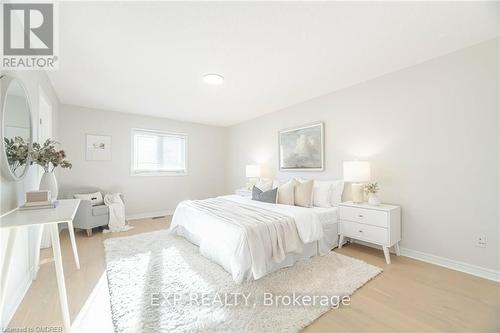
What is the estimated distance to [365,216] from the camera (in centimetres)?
267

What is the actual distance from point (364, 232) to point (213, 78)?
2899 millimetres

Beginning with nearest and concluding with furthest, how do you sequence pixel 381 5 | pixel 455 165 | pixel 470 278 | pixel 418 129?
pixel 381 5
pixel 470 278
pixel 455 165
pixel 418 129

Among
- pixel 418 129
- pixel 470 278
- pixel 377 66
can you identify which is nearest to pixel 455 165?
pixel 418 129

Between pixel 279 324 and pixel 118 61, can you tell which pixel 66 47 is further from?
pixel 279 324

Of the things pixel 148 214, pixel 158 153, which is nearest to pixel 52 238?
pixel 148 214

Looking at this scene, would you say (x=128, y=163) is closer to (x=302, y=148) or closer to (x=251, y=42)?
(x=302, y=148)

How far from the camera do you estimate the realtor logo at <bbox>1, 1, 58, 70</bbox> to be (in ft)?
5.42

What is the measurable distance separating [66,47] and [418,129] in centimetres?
419

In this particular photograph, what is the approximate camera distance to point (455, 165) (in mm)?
2326

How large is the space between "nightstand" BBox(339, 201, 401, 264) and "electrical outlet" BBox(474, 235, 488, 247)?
678 millimetres

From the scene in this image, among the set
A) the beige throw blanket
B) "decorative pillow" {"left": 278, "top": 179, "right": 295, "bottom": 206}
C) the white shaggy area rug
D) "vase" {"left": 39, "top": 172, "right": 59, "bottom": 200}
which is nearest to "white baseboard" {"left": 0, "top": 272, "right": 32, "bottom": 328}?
the white shaggy area rug

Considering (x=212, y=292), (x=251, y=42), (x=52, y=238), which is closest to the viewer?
(x=52, y=238)

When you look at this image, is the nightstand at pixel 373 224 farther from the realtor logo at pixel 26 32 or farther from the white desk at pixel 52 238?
the realtor logo at pixel 26 32

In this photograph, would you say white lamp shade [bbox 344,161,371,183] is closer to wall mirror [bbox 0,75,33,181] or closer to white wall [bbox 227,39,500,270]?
white wall [bbox 227,39,500,270]
